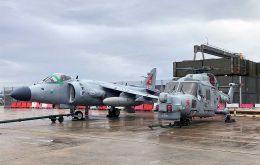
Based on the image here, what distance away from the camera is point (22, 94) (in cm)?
1711

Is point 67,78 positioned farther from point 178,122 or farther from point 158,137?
point 158,137

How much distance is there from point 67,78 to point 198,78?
816 cm

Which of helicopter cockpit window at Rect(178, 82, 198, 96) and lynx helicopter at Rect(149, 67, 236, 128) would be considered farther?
helicopter cockpit window at Rect(178, 82, 198, 96)

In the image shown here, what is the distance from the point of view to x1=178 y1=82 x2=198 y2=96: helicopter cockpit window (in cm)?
1490

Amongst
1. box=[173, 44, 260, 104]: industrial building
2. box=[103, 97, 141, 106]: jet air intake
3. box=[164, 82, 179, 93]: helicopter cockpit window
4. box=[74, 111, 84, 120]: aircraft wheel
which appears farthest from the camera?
box=[173, 44, 260, 104]: industrial building

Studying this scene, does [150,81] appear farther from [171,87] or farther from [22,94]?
[22,94]

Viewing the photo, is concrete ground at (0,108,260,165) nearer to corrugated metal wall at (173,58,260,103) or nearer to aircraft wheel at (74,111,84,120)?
aircraft wheel at (74,111,84,120)

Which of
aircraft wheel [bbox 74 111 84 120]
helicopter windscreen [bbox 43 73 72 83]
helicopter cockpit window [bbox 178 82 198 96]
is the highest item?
helicopter windscreen [bbox 43 73 72 83]

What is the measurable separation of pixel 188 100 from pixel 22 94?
8.79 m

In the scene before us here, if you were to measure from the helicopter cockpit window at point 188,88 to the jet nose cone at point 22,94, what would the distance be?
8191 mm

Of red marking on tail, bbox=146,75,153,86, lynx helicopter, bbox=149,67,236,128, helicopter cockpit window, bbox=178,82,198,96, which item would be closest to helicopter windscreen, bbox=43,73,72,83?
lynx helicopter, bbox=149,67,236,128

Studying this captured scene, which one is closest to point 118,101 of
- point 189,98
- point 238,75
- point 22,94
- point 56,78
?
point 56,78

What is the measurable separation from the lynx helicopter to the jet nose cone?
737 cm

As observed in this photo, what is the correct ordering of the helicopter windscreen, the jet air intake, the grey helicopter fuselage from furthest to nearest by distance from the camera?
1. the jet air intake
2. the helicopter windscreen
3. the grey helicopter fuselage
